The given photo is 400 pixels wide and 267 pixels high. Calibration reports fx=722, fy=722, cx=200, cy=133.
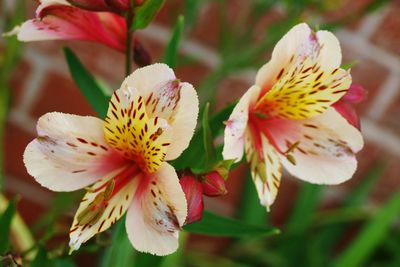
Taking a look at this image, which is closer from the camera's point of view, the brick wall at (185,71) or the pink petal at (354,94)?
the pink petal at (354,94)

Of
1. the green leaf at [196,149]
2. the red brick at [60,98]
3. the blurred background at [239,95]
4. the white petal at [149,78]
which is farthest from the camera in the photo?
the red brick at [60,98]

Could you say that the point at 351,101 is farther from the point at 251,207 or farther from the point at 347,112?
the point at 251,207

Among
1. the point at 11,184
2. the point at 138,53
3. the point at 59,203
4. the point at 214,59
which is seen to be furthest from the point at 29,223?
the point at 138,53

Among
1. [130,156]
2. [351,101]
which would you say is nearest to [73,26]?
[130,156]

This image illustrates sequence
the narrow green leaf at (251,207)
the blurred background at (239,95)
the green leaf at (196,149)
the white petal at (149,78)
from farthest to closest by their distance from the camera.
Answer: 1. the narrow green leaf at (251,207)
2. the blurred background at (239,95)
3. the green leaf at (196,149)
4. the white petal at (149,78)

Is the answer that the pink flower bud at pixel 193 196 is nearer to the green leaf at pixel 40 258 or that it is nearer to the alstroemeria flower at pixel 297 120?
the alstroemeria flower at pixel 297 120

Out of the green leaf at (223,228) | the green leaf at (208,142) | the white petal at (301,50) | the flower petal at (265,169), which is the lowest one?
the green leaf at (223,228)

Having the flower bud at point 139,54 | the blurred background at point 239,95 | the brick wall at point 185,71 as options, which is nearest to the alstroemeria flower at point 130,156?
the flower bud at point 139,54

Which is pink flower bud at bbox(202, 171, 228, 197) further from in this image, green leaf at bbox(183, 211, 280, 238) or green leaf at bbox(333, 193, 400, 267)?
green leaf at bbox(333, 193, 400, 267)
